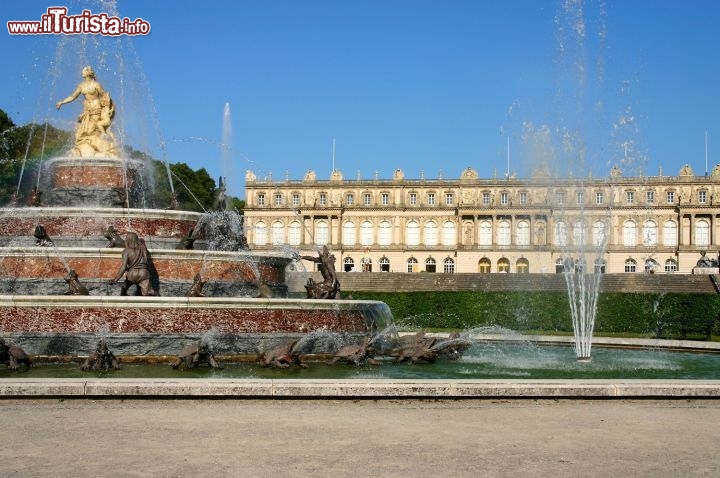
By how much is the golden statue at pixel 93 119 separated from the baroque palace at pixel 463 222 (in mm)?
64841

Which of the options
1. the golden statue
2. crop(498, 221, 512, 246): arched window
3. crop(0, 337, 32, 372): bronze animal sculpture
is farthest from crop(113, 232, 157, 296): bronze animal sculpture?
Answer: crop(498, 221, 512, 246): arched window

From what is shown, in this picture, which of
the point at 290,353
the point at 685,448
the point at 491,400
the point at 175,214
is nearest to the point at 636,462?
the point at 685,448

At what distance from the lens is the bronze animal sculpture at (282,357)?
12.6 m

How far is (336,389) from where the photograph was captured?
884 centimetres

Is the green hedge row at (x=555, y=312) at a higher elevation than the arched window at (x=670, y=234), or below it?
below

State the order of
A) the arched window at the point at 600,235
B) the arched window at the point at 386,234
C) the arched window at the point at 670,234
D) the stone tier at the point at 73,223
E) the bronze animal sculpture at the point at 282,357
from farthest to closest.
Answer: the arched window at the point at 386,234
the arched window at the point at 670,234
the arched window at the point at 600,235
the stone tier at the point at 73,223
the bronze animal sculpture at the point at 282,357

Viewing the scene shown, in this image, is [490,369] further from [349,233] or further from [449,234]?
[349,233]

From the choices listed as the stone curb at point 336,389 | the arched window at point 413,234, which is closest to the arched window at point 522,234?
the arched window at point 413,234

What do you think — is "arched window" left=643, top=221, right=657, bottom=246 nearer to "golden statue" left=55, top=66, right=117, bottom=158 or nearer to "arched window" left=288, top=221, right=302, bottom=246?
"arched window" left=288, top=221, right=302, bottom=246

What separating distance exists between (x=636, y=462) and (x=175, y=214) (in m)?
Answer: 11.4

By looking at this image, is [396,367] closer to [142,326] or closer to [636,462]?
[142,326]

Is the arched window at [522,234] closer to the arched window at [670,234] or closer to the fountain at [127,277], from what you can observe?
the arched window at [670,234]

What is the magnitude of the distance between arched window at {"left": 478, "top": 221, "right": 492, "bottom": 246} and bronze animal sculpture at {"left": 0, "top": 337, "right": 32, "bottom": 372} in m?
75.8

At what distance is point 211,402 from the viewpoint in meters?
8.77
